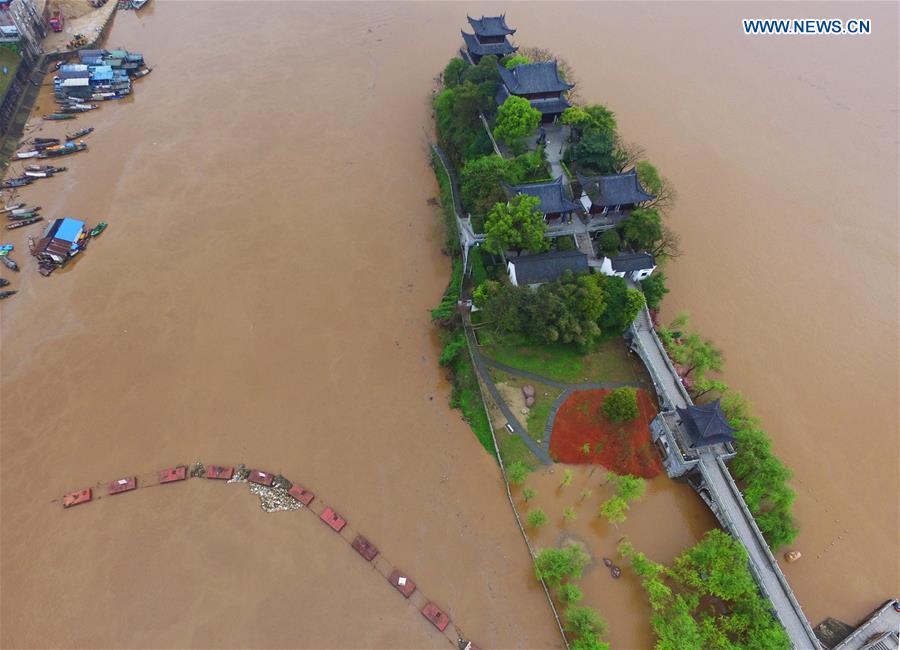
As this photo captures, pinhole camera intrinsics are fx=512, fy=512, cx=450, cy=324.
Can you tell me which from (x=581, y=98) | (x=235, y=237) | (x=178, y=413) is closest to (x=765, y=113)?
(x=581, y=98)

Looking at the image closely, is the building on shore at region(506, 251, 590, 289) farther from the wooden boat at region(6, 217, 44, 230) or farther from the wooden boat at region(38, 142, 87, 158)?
the wooden boat at region(38, 142, 87, 158)

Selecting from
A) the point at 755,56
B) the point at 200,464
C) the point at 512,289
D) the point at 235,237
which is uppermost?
the point at 755,56

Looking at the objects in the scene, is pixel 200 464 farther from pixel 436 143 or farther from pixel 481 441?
pixel 436 143

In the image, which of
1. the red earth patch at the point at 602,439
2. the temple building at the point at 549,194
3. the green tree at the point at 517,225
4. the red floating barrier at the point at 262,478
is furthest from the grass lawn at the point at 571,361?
the red floating barrier at the point at 262,478

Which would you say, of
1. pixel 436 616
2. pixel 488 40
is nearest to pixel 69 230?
pixel 436 616

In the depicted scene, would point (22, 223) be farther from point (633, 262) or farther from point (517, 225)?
point (633, 262)
